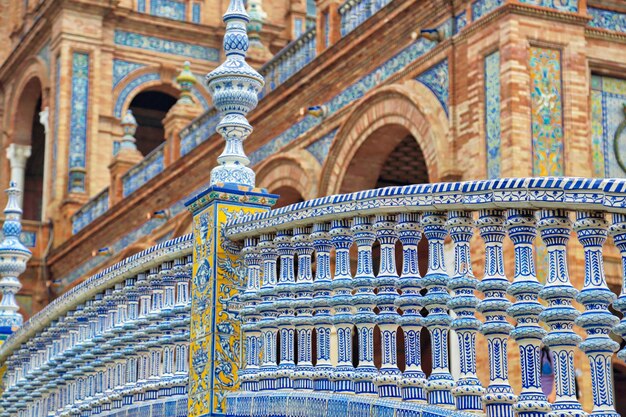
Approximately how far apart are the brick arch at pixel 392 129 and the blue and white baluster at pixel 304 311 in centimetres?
936

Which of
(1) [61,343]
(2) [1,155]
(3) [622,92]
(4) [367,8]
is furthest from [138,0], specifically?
(1) [61,343]

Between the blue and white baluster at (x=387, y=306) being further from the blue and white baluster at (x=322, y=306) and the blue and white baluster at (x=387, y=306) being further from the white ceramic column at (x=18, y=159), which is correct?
the white ceramic column at (x=18, y=159)

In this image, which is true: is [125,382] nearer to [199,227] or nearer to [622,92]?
[199,227]

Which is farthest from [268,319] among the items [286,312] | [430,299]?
[430,299]

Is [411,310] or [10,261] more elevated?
[10,261]

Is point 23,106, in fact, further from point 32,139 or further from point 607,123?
point 607,123

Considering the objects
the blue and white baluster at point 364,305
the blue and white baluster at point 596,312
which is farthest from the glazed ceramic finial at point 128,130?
the blue and white baluster at point 596,312

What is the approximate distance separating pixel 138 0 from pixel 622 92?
17538mm

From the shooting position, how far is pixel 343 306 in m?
6.38

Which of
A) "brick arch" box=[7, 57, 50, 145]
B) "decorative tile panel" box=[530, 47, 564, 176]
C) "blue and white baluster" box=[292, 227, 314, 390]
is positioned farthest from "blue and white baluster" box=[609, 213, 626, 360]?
"brick arch" box=[7, 57, 50, 145]

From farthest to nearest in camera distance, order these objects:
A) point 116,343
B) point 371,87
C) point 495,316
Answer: point 371,87, point 116,343, point 495,316

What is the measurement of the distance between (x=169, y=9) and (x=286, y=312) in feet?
84.1

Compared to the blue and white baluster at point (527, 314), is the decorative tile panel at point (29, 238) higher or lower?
higher

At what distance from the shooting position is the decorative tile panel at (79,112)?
30.0 metres
